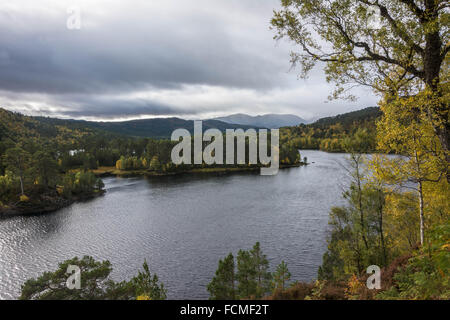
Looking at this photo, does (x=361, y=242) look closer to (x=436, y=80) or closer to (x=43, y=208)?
(x=436, y=80)

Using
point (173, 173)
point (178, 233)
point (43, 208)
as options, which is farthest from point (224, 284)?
point (173, 173)

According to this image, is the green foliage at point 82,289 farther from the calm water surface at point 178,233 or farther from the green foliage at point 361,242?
the green foliage at point 361,242

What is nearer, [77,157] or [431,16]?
[431,16]

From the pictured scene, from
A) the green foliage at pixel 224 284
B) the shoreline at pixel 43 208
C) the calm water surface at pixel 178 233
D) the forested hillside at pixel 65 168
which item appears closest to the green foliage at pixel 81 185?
the forested hillside at pixel 65 168

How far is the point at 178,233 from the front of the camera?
4056 cm

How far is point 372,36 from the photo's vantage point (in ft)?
A: 26.8

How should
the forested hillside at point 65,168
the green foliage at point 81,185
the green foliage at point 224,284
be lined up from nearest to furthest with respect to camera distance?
the green foliage at point 224,284
the forested hillside at point 65,168
the green foliage at point 81,185

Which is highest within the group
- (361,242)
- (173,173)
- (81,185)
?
(361,242)

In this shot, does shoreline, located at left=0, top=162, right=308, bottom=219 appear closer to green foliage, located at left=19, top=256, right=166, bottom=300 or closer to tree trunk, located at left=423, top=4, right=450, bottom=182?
green foliage, located at left=19, top=256, right=166, bottom=300

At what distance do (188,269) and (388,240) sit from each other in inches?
767

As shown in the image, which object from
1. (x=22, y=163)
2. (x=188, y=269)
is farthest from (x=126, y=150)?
(x=188, y=269)

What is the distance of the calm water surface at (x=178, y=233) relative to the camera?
2895 cm

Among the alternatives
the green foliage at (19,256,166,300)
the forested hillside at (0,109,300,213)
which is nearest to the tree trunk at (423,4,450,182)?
the green foliage at (19,256,166,300)
